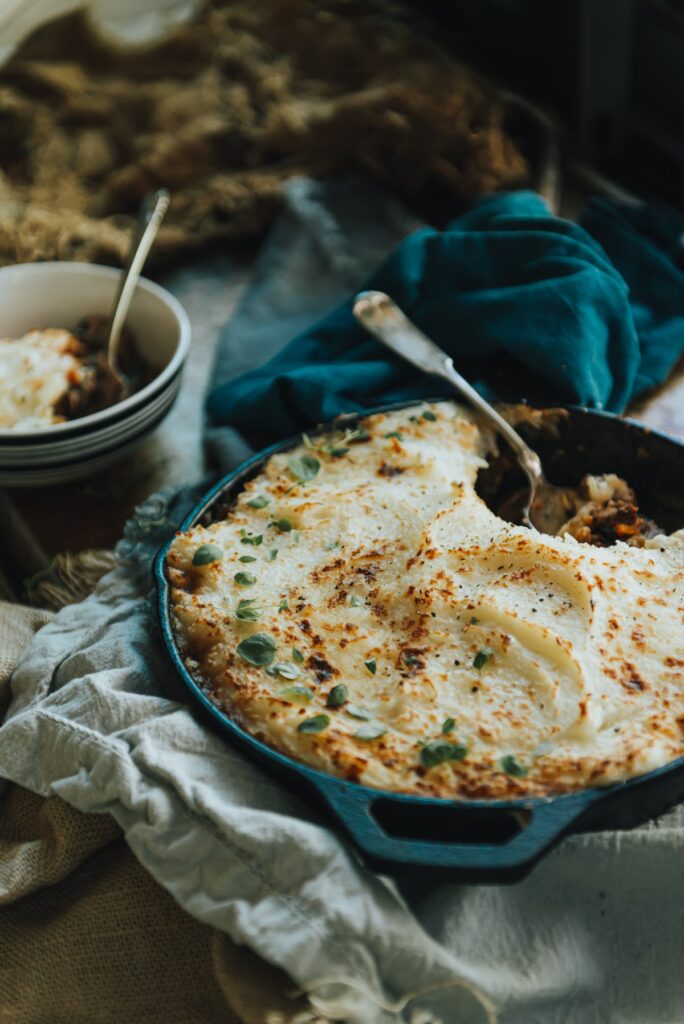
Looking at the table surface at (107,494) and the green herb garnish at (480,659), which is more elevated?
the green herb garnish at (480,659)

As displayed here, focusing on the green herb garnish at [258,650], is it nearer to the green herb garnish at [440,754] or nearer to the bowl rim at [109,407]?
the green herb garnish at [440,754]

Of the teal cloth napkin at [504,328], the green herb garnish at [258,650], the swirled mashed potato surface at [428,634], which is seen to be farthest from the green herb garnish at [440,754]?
the teal cloth napkin at [504,328]

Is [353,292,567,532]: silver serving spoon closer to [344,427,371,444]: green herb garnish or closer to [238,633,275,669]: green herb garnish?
[344,427,371,444]: green herb garnish

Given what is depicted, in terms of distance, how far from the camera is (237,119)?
7.54 feet

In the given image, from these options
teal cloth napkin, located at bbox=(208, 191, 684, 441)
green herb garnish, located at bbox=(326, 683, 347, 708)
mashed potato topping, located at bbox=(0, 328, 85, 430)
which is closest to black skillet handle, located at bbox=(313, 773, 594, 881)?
green herb garnish, located at bbox=(326, 683, 347, 708)

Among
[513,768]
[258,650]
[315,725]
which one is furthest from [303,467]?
[513,768]

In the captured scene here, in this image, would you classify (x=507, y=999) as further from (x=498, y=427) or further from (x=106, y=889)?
(x=498, y=427)

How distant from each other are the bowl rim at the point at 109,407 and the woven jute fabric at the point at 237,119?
27cm

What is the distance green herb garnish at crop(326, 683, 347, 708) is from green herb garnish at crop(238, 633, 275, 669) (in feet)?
0.27

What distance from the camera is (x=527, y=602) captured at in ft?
3.90

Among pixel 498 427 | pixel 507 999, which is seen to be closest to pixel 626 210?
pixel 498 427

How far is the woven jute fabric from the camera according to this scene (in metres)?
2.19

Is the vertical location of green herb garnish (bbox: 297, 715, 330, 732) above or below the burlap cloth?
above

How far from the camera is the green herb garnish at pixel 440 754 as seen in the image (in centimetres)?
104
